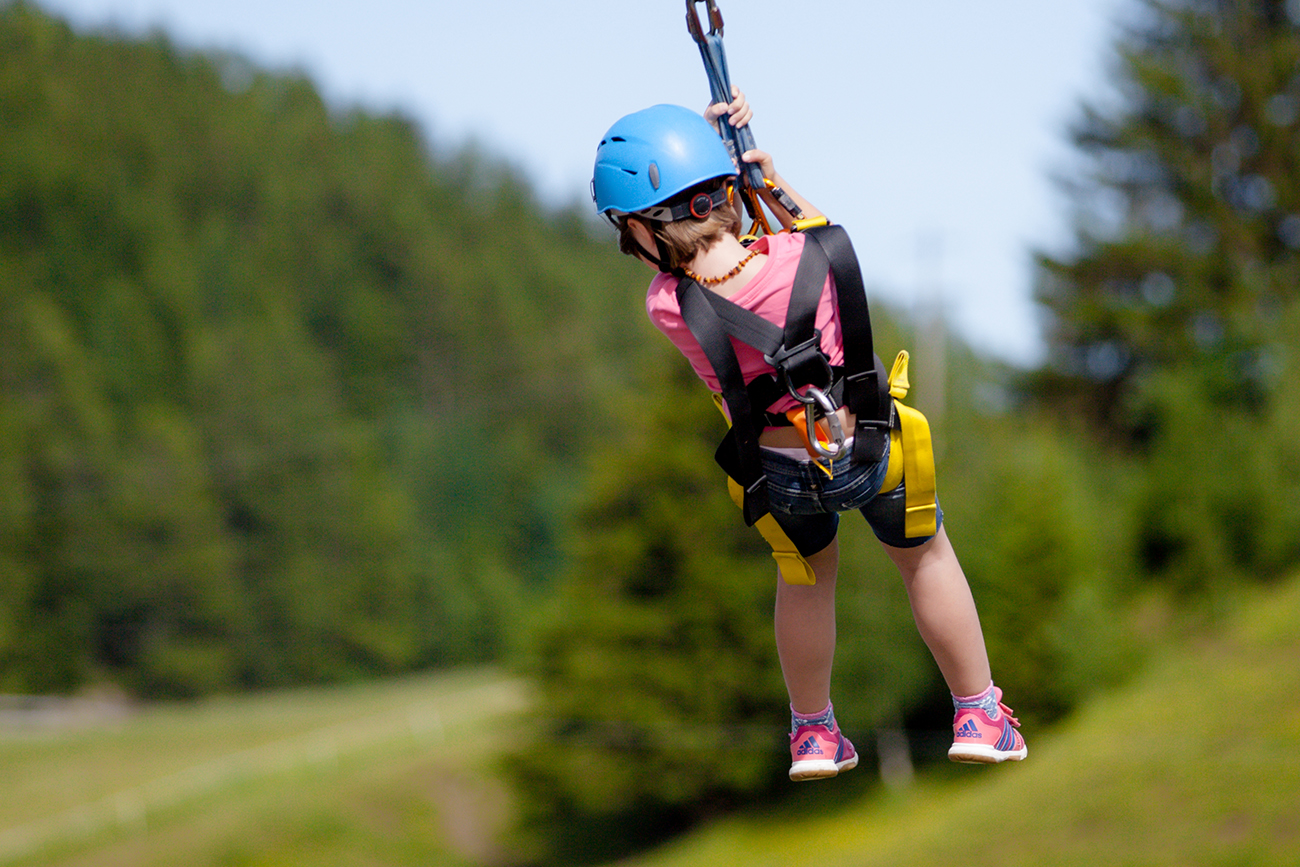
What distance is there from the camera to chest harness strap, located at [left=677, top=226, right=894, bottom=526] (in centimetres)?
501

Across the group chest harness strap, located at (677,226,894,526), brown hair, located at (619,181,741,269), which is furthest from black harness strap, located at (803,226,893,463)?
brown hair, located at (619,181,741,269)

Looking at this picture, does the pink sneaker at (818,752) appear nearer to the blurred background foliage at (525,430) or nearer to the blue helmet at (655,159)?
the blue helmet at (655,159)

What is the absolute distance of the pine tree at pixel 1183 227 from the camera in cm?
4769

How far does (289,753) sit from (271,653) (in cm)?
3798

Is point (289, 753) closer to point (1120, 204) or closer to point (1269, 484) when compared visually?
point (1269, 484)

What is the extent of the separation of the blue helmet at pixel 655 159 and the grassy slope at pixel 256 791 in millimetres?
31107

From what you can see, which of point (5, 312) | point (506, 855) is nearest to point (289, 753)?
point (506, 855)

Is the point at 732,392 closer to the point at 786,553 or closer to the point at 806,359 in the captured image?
the point at 806,359

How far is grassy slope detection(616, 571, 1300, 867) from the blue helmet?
21.7 meters

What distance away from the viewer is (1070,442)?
44.9 meters

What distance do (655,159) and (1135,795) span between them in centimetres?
2584

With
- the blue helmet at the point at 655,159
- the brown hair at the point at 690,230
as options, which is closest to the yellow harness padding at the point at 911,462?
the brown hair at the point at 690,230

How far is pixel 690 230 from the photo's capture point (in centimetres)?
506

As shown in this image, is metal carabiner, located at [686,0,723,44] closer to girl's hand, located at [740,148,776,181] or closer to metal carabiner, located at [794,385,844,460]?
girl's hand, located at [740,148,776,181]
